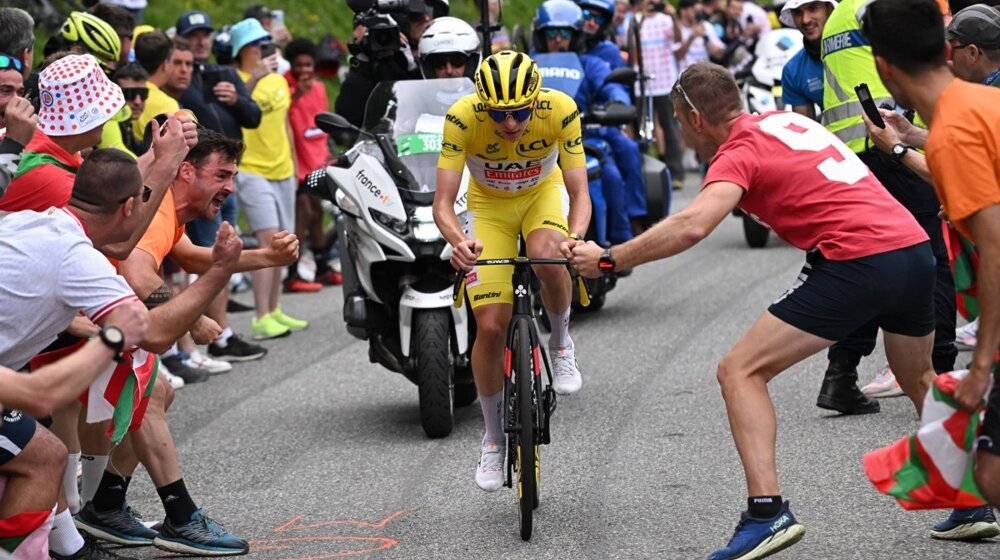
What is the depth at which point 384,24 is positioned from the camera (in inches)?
385

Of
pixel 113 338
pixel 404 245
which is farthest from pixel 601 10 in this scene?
pixel 113 338

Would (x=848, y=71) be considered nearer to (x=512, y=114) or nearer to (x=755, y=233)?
(x=512, y=114)

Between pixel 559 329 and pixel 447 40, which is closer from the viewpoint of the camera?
pixel 559 329

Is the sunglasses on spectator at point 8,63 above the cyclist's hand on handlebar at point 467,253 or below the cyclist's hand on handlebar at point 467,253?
above

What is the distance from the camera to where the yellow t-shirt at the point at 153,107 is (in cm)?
1067

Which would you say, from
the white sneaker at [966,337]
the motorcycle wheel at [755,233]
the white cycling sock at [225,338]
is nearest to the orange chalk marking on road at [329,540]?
the white sneaker at [966,337]

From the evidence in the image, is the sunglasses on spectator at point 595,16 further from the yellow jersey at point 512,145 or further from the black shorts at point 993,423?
the black shorts at point 993,423

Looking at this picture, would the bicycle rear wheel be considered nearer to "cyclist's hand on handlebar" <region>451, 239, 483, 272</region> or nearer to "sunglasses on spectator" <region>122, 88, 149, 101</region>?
"cyclist's hand on handlebar" <region>451, 239, 483, 272</region>

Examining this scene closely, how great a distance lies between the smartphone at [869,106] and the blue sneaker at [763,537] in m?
1.68

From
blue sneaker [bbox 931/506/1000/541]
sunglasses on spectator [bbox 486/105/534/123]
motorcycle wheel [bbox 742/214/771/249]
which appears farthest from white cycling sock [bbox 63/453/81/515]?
motorcycle wheel [bbox 742/214/771/249]

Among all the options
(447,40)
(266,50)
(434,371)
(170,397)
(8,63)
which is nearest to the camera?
(170,397)

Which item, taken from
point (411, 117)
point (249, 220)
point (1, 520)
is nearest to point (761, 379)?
point (1, 520)

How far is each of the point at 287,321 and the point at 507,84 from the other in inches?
229

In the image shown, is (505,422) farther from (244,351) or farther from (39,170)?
(244,351)
